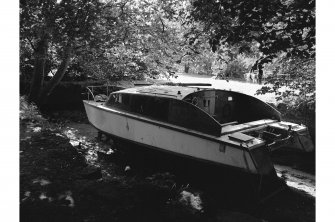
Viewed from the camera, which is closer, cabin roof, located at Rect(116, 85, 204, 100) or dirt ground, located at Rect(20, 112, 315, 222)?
dirt ground, located at Rect(20, 112, 315, 222)

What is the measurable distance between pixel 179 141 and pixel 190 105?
0.80m

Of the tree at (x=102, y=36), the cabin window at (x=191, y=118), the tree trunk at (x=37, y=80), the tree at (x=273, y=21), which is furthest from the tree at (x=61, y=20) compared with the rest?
the tree trunk at (x=37, y=80)

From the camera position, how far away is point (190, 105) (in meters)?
6.00

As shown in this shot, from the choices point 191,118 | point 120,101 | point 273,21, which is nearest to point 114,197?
point 191,118

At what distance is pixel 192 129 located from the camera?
5.92 meters

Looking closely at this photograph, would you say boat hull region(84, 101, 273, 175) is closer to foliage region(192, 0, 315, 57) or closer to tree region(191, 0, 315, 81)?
tree region(191, 0, 315, 81)

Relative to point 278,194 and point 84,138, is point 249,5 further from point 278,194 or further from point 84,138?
point 84,138

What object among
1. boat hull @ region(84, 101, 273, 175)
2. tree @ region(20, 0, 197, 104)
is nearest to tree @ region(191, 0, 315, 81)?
boat hull @ region(84, 101, 273, 175)

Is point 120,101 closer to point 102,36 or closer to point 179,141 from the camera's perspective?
point 102,36

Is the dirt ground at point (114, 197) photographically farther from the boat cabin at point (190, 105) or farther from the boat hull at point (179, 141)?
the boat cabin at point (190, 105)

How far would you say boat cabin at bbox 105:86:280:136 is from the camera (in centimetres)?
611

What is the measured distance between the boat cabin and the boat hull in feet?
0.63

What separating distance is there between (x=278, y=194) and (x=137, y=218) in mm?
3090
